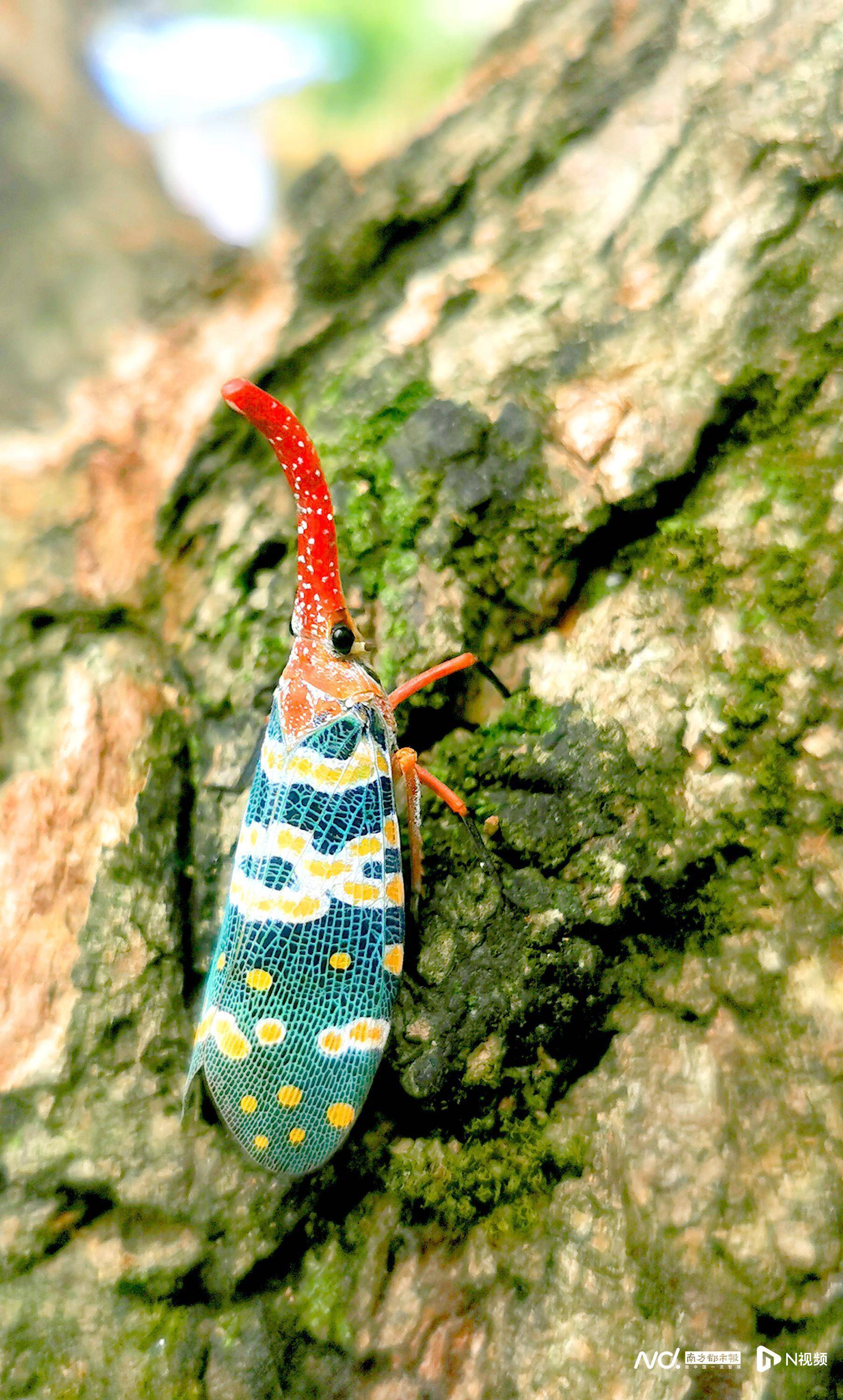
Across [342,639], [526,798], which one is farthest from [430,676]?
[526,798]

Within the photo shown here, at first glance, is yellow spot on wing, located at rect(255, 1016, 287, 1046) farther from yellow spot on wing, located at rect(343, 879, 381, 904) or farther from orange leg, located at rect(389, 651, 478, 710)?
orange leg, located at rect(389, 651, 478, 710)

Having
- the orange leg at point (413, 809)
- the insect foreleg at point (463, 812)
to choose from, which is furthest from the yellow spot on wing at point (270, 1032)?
the insect foreleg at point (463, 812)

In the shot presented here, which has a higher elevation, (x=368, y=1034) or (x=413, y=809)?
(x=413, y=809)

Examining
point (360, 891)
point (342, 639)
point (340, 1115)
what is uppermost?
point (342, 639)

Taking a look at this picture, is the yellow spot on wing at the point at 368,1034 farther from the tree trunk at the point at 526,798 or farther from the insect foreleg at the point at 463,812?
the insect foreleg at the point at 463,812

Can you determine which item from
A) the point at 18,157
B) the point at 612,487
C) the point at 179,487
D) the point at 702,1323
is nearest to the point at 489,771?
the point at 612,487

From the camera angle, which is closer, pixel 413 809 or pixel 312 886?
pixel 312 886

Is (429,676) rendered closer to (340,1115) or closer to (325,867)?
(325,867)
